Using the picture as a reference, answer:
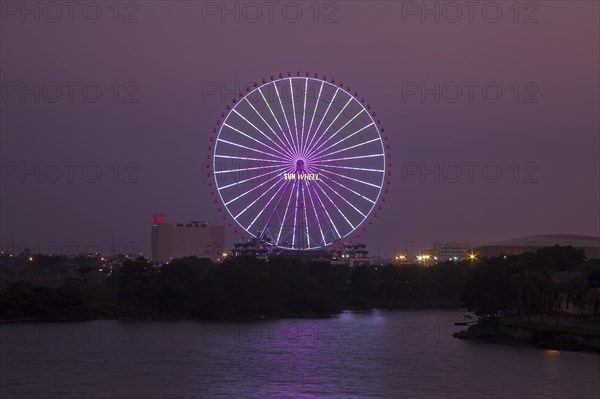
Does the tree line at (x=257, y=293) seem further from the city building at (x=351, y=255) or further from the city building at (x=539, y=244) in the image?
the city building at (x=539, y=244)

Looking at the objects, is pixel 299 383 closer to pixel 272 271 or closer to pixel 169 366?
pixel 169 366

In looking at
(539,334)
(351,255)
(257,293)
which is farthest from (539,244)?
(539,334)

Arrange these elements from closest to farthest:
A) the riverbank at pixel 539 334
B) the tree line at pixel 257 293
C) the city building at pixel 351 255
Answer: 1. the riverbank at pixel 539 334
2. the tree line at pixel 257 293
3. the city building at pixel 351 255

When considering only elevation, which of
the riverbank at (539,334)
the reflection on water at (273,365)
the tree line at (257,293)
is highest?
the tree line at (257,293)

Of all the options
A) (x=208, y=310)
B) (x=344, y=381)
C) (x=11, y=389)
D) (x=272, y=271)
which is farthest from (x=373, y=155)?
(x=11, y=389)

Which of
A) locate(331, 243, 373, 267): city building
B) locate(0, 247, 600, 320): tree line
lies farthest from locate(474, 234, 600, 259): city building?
locate(0, 247, 600, 320): tree line

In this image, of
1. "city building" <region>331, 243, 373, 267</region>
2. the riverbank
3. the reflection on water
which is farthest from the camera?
"city building" <region>331, 243, 373, 267</region>

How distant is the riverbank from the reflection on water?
1134 mm

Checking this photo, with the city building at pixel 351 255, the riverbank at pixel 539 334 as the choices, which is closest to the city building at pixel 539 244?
the city building at pixel 351 255

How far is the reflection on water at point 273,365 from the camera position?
129 feet

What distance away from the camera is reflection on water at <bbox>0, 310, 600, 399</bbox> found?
39.5 metres

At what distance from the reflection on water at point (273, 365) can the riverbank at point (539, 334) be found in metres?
1.13

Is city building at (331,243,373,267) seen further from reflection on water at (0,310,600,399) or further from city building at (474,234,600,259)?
reflection on water at (0,310,600,399)

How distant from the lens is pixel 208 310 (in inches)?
3059
